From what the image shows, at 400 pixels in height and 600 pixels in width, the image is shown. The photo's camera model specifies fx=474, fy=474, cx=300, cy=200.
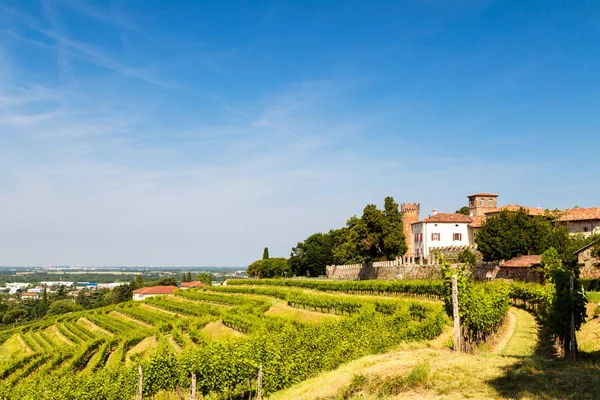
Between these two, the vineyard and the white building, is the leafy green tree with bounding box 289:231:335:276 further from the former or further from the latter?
the vineyard

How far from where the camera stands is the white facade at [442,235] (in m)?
69.9

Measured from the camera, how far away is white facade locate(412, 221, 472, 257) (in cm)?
6988

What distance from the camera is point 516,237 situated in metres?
51.0

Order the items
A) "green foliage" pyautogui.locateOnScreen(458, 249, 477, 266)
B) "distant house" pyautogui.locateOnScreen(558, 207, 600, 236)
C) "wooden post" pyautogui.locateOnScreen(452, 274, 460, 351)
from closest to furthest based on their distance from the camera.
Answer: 1. "wooden post" pyautogui.locateOnScreen(452, 274, 460, 351)
2. "green foliage" pyautogui.locateOnScreen(458, 249, 477, 266)
3. "distant house" pyautogui.locateOnScreen(558, 207, 600, 236)

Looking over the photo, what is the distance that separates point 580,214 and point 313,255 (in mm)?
53887

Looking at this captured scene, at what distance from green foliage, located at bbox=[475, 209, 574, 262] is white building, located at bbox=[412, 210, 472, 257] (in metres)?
15.7

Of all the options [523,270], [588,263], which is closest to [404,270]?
[523,270]

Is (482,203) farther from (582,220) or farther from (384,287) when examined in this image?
(384,287)

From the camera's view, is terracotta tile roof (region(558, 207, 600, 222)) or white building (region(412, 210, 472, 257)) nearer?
terracotta tile roof (region(558, 207, 600, 222))

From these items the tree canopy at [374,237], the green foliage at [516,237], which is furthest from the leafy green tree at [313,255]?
the green foliage at [516,237]

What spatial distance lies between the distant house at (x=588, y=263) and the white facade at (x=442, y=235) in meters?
26.4

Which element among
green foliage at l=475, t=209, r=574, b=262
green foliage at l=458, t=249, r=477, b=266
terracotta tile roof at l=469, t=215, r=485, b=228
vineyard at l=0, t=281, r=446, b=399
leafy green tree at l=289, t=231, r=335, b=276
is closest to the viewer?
vineyard at l=0, t=281, r=446, b=399

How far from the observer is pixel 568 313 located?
58.5 feet

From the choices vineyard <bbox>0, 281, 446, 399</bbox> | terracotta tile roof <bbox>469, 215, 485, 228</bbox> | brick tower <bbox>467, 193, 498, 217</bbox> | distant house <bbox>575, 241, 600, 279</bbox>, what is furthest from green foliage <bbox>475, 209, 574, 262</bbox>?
brick tower <bbox>467, 193, 498, 217</bbox>
